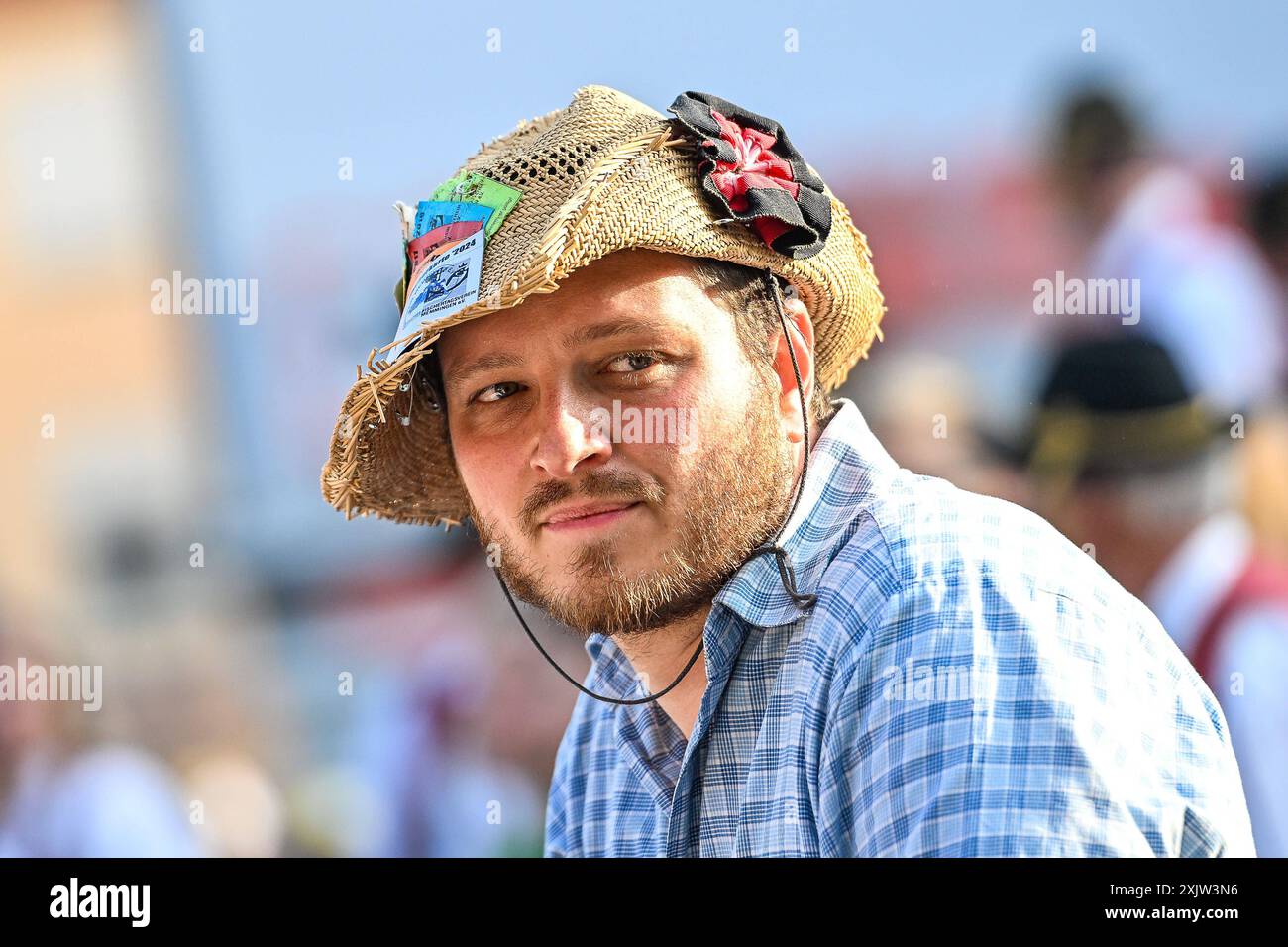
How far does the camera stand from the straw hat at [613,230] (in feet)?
6.61

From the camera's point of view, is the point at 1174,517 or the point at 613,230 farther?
the point at 1174,517

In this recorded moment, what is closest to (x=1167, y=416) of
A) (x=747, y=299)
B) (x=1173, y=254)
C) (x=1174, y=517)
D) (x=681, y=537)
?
(x=1174, y=517)

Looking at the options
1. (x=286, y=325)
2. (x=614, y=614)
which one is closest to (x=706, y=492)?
(x=614, y=614)

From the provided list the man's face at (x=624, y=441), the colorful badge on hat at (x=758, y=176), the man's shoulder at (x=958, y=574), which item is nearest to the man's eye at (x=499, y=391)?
the man's face at (x=624, y=441)

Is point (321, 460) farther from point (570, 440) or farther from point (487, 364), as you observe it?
point (570, 440)

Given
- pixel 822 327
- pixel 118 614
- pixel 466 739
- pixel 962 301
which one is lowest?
pixel 466 739

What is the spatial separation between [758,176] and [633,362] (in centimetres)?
36

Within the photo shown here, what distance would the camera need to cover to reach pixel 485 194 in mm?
2182

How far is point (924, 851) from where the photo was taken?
165 centimetres

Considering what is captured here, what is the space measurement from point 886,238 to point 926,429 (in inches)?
39.9

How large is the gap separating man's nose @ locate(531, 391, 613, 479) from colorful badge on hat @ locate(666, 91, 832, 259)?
0.38 metres

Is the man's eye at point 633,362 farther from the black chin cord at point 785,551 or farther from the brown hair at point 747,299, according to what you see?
the black chin cord at point 785,551

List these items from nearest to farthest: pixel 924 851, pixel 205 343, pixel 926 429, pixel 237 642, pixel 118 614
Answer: pixel 924 851, pixel 926 429, pixel 237 642, pixel 118 614, pixel 205 343
